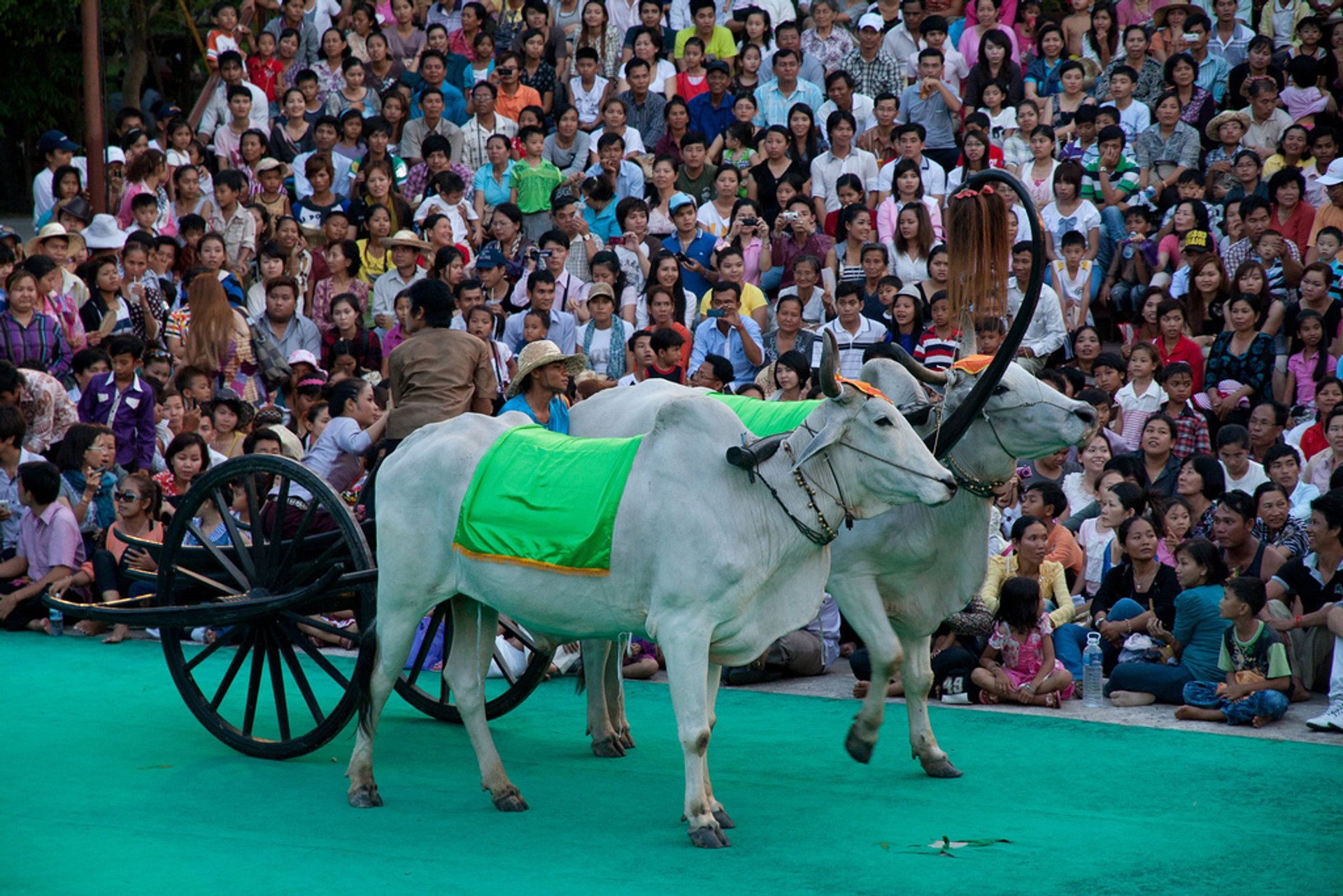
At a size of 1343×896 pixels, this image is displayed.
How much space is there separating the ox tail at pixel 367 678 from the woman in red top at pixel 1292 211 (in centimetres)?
895

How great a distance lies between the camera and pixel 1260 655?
8.22 meters

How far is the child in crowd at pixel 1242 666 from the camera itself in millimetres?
8055

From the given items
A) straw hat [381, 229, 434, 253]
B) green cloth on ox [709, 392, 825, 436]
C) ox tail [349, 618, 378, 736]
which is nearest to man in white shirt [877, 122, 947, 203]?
straw hat [381, 229, 434, 253]

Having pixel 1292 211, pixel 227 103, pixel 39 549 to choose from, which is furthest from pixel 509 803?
pixel 227 103

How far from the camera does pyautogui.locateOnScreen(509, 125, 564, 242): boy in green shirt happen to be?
14570mm

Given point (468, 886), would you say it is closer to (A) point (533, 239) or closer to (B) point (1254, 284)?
(B) point (1254, 284)

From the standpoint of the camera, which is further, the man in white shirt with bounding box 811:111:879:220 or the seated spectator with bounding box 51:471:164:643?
the man in white shirt with bounding box 811:111:879:220

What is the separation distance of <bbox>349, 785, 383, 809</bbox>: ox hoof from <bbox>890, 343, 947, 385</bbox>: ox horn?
3.07 metres

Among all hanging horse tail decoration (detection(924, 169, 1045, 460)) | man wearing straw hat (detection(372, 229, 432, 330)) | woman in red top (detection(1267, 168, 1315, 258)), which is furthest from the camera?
man wearing straw hat (detection(372, 229, 432, 330))

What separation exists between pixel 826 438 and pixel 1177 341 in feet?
21.0

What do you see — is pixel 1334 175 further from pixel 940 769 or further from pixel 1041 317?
pixel 940 769

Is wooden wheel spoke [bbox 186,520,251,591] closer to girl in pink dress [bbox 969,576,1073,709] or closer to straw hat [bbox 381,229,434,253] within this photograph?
girl in pink dress [bbox 969,576,1073,709]

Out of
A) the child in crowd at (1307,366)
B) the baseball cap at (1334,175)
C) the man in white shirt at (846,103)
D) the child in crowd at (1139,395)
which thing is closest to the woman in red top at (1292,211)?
the baseball cap at (1334,175)

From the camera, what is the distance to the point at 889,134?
14.5 metres
